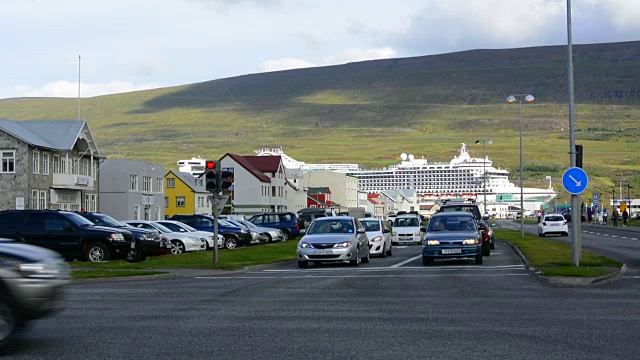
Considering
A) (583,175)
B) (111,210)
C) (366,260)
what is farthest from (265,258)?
(111,210)

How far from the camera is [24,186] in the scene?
61.4 meters

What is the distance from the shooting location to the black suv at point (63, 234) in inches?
1089

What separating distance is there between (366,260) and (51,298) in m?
19.4

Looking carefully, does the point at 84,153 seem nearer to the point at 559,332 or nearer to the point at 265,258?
the point at 265,258

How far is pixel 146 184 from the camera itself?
Result: 82562 millimetres

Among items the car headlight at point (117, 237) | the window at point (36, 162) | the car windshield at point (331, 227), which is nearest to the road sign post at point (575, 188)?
the car windshield at point (331, 227)

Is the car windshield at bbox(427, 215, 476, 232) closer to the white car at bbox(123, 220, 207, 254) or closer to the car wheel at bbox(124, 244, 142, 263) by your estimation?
the car wheel at bbox(124, 244, 142, 263)

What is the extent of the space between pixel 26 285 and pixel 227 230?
3306 cm

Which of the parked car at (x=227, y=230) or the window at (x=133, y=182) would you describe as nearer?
the parked car at (x=227, y=230)

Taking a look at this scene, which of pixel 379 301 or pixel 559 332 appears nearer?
pixel 559 332

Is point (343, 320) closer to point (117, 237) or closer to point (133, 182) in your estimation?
point (117, 237)

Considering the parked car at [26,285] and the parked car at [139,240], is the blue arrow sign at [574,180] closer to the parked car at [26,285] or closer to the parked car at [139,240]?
the parked car at [139,240]

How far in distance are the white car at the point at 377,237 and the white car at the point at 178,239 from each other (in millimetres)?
6766

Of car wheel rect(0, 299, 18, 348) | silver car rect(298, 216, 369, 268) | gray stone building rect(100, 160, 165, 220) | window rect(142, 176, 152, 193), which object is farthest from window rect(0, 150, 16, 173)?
car wheel rect(0, 299, 18, 348)
